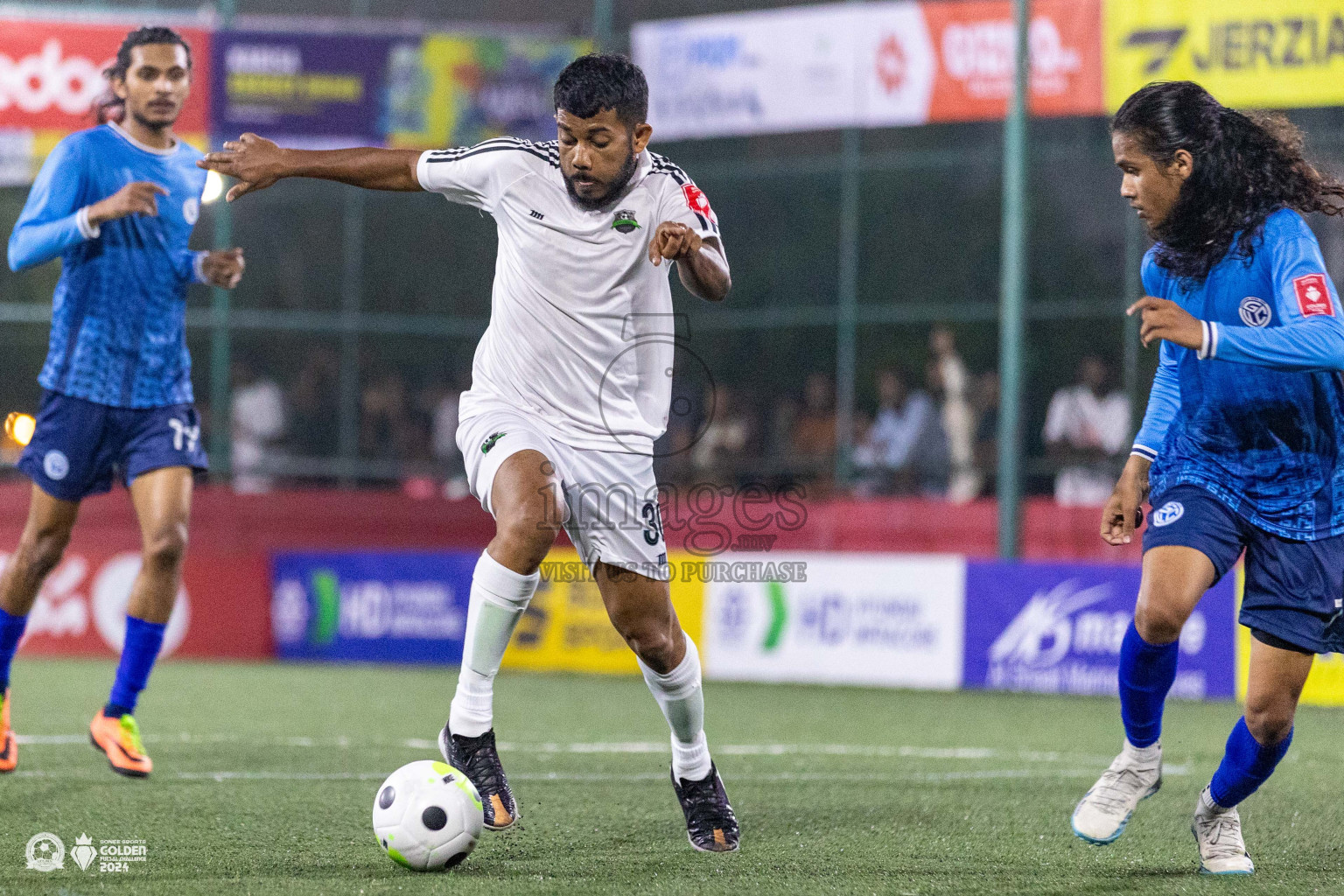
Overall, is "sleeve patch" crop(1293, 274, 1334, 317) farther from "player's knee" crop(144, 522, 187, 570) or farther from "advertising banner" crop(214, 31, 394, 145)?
"advertising banner" crop(214, 31, 394, 145)

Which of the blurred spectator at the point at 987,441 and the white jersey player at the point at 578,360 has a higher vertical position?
the white jersey player at the point at 578,360

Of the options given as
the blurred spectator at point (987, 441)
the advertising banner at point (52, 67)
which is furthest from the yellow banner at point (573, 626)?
the advertising banner at point (52, 67)

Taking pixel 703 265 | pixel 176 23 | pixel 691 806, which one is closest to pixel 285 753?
pixel 691 806

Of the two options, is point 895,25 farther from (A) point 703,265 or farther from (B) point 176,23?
(A) point 703,265

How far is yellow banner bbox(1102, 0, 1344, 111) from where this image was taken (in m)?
14.0

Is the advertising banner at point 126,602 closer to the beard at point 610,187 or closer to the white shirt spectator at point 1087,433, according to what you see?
the white shirt spectator at point 1087,433

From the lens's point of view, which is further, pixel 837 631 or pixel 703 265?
pixel 837 631

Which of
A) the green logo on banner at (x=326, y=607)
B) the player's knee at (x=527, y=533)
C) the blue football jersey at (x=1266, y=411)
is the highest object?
the blue football jersey at (x=1266, y=411)

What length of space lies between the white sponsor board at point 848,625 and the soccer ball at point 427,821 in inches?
308

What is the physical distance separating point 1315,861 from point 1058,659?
665 cm

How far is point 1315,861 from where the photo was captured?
483cm

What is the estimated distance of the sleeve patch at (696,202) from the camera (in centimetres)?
491

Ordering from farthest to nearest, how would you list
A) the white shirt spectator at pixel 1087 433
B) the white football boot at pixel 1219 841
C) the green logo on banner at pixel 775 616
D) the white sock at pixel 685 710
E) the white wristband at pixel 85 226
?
the white shirt spectator at pixel 1087 433, the green logo on banner at pixel 775 616, the white wristband at pixel 85 226, the white sock at pixel 685 710, the white football boot at pixel 1219 841

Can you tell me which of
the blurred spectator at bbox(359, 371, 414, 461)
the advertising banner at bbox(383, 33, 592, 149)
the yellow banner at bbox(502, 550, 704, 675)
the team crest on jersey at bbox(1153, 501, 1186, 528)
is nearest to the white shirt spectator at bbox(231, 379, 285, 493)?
the blurred spectator at bbox(359, 371, 414, 461)
